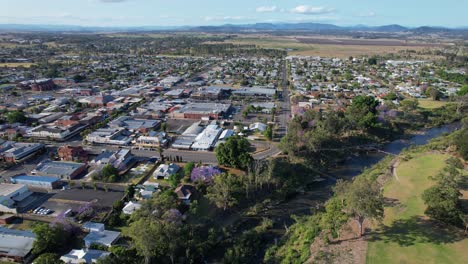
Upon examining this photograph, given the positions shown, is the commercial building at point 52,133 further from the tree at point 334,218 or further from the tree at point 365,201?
the tree at point 365,201

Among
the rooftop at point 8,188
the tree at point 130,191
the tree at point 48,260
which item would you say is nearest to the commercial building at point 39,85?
the rooftop at point 8,188

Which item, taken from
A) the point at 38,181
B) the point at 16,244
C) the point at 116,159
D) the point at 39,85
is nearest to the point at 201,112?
the point at 116,159

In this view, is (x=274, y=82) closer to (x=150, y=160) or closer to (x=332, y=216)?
(x=150, y=160)

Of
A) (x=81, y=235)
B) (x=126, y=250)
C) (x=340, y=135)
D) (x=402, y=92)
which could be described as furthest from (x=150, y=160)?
(x=402, y=92)

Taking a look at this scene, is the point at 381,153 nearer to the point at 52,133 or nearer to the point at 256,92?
the point at 256,92

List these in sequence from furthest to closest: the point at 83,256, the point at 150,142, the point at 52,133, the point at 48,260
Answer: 1. the point at 52,133
2. the point at 150,142
3. the point at 83,256
4. the point at 48,260

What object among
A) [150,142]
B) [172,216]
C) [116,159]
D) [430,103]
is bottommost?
[116,159]
